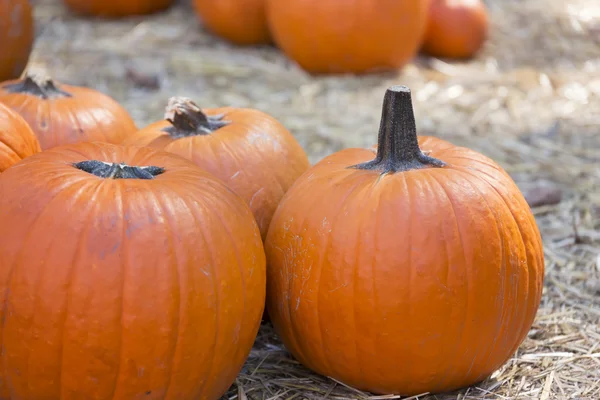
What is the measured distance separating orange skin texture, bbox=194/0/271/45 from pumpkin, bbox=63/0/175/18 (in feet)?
1.95

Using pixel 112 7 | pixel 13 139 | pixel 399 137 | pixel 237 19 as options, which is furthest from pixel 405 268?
pixel 112 7

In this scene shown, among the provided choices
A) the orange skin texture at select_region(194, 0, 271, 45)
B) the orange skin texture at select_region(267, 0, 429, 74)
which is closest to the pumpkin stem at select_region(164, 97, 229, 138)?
the orange skin texture at select_region(267, 0, 429, 74)

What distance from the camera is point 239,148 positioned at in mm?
2631

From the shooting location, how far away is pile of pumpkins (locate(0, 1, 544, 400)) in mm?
1910

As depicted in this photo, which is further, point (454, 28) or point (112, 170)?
point (454, 28)

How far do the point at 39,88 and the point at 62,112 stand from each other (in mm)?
186

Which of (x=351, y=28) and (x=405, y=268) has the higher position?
(x=351, y=28)

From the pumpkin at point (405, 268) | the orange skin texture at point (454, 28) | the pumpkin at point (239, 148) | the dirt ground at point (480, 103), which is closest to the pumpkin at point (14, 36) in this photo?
the dirt ground at point (480, 103)

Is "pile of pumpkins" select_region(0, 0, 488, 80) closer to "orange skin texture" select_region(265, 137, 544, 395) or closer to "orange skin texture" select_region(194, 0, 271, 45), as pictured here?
"orange skin texture" select_region(194, 0, 271, 45)

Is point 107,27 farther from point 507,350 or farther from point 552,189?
point 507,350

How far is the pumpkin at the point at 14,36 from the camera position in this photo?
3.76m

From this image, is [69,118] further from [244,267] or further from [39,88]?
[244,267]

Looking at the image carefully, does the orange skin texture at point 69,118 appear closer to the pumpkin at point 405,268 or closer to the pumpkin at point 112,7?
the pumpkin at point 405,268

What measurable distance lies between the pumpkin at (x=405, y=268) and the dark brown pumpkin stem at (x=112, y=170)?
487 mm
